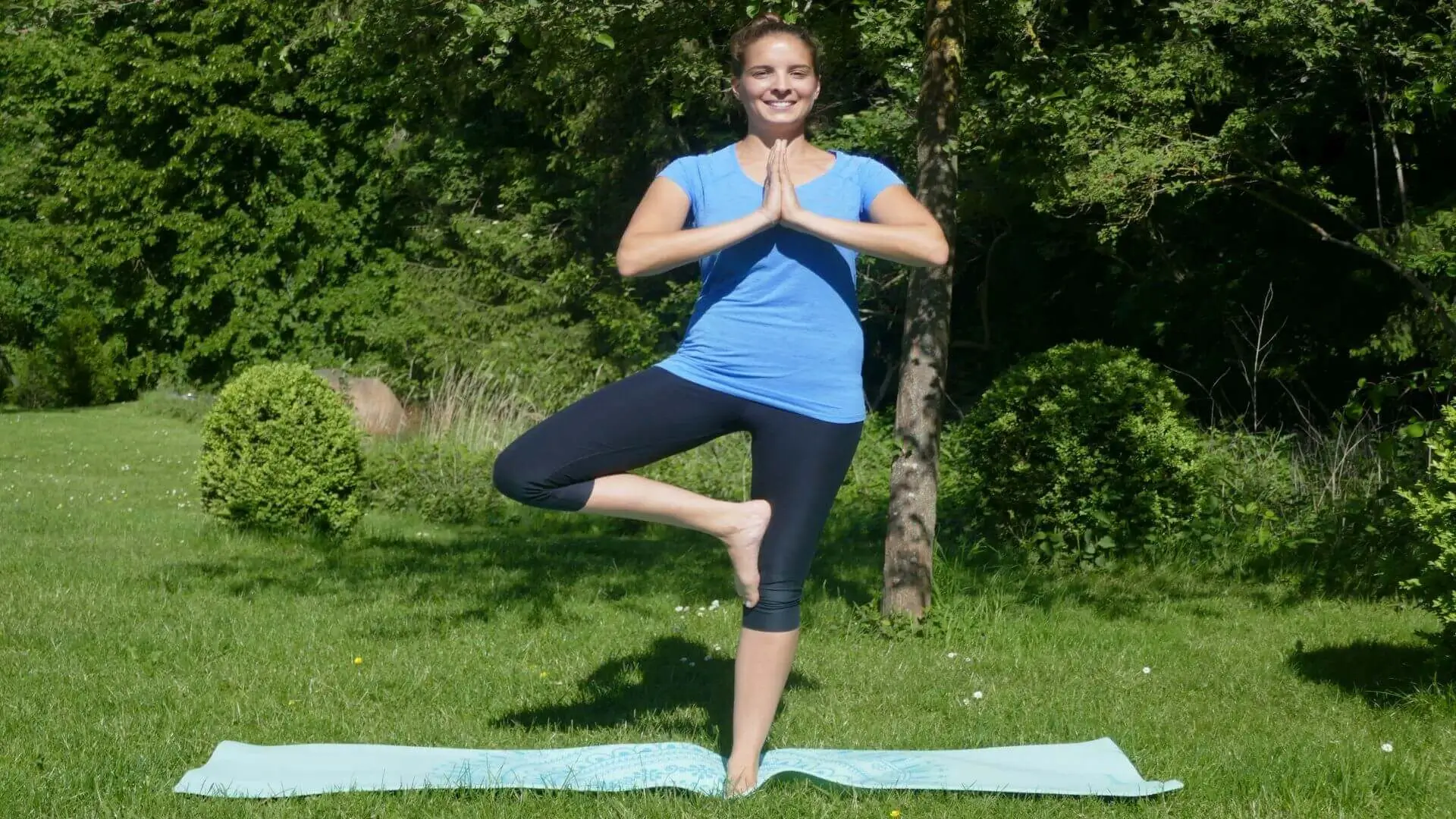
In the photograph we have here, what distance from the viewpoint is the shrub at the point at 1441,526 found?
4.41 metres

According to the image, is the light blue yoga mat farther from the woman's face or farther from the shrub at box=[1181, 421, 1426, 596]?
the shrub at box=[1181, 421, 1426, 596]

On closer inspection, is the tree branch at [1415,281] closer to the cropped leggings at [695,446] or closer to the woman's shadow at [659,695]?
the woman's shadow at [659,695]

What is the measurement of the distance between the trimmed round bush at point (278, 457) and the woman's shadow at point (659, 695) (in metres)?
3.80

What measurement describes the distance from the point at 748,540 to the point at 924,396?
2.59 metres

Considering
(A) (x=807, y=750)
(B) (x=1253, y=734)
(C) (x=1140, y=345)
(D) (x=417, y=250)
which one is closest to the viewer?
(A) (x=807, y=750)

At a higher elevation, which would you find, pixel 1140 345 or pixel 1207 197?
pixel 1207 197

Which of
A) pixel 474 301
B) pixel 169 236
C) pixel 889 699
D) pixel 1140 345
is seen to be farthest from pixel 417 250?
pixel 889 699

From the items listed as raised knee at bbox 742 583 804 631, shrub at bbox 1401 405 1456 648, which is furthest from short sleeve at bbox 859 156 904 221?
shrub at bbox 1401 405 1456 648

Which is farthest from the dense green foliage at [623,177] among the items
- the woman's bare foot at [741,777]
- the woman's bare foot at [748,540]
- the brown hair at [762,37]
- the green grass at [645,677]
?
the woman's bare foot at [741,777]

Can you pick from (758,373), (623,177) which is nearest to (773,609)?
(758,373)

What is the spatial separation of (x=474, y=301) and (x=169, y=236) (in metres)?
6.04

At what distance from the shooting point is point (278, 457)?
858 centimetres

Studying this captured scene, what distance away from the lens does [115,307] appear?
2102cm

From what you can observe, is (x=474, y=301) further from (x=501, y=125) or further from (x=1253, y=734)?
(x=1253, y=734)
